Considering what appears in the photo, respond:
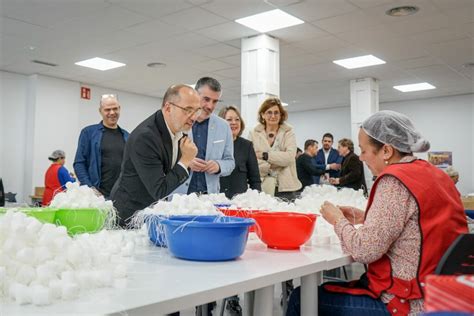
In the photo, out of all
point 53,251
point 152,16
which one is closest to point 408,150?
point 53,251

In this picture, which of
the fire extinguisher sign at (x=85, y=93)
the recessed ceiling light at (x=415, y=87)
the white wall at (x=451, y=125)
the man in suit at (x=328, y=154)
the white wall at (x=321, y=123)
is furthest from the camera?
the white wall at (x=321, y=123)

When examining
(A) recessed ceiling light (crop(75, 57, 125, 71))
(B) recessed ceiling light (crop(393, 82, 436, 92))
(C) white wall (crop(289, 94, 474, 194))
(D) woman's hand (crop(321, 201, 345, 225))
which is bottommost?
(D) woman's hand (crop(321, 201, 345, 225))

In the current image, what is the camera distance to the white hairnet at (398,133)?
1.62m

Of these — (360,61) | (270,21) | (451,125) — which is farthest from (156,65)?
(451,125)

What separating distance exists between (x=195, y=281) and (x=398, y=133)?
0.97 meters

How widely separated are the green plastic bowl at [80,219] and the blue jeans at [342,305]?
761 millimetres

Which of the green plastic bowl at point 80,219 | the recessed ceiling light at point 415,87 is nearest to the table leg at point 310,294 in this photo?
the green plastic bowl at point 80,219

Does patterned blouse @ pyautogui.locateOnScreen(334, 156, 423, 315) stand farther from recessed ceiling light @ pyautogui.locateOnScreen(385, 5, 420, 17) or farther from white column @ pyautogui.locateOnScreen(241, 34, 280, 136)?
white column @ pyautogui.locateOnScreen(241, 34, 280, 136)

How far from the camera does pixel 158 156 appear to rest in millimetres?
1867

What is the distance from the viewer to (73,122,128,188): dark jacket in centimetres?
354

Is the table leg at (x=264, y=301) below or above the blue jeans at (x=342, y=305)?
above

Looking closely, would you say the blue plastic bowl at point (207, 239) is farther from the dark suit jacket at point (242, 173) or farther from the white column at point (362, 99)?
the white column at point (362, 99)

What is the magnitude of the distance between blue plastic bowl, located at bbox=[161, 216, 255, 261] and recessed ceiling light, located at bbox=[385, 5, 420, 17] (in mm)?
A: 4450

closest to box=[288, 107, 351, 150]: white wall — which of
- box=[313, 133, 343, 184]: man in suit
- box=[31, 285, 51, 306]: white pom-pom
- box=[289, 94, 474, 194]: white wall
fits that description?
box=[289, 94, 474, 194]: white wall
